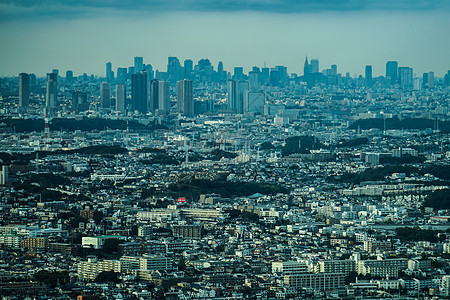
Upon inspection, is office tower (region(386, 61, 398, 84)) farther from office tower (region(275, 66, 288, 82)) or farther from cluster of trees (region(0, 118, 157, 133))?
cluster of trees (region(0, 118, 157, 133))

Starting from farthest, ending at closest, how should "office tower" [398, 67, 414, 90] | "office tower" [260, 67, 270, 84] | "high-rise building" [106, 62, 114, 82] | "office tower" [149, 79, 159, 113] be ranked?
"office tower" [398, 67, 414, 90], "office tower" [260, 67, 270, 84], "high-rise building" [106, 62, 114, 82], "office tower" [149, 79, 159, 113]

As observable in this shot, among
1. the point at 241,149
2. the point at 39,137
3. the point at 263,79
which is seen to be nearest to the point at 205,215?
the point at 241,149

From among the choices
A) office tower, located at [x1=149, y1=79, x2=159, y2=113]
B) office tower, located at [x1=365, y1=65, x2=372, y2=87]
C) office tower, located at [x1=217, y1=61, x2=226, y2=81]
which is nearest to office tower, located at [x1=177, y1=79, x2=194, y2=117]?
office tower, located at [x1=149, y1=79, x2=159, y2=113]

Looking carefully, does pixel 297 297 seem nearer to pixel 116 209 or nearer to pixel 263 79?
pixel 116 209

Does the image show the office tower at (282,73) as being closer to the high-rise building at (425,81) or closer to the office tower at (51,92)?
the high-rise building at (425,81)

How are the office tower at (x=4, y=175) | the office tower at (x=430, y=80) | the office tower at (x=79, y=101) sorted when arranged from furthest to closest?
the office tower at (x=430, y=80) → the office tower at (x=79, y=101) → the office tower at (x=4, y=175)

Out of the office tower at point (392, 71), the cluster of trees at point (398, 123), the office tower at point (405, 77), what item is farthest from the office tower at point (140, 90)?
the office tower at point (392, 71)

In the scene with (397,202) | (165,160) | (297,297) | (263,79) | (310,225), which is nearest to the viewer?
(297,297)
